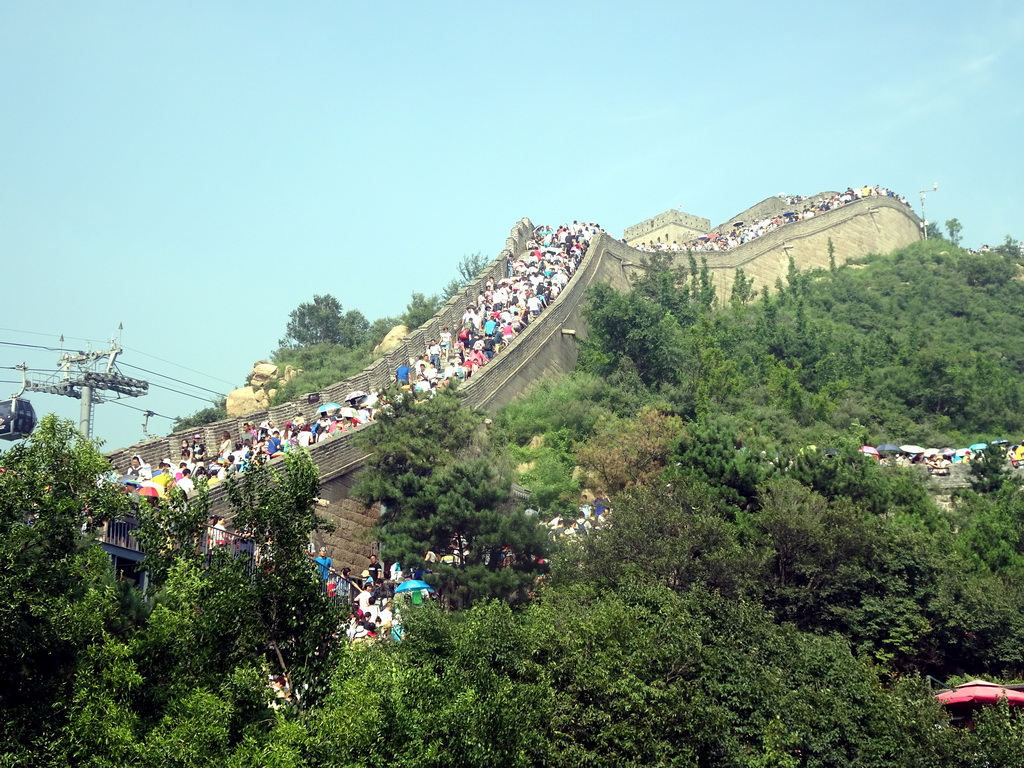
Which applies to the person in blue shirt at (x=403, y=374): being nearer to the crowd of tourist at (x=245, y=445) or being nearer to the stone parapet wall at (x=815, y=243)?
the crowd of tourist at (x=245, y=445)

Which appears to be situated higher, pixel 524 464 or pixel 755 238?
pixel 755 238

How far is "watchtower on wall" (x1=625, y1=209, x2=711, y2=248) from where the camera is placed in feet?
196

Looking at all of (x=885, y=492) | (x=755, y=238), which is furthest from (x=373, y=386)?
(x=755, y=238)

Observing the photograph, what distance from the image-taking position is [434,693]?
→ 39.0ft

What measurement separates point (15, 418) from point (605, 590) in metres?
14.7

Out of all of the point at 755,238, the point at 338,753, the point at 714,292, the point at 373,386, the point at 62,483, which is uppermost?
the point at 755,238

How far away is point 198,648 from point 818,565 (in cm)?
1136

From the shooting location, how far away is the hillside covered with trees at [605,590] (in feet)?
35.4

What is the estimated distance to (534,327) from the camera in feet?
105

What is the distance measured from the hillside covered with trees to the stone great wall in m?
0.95

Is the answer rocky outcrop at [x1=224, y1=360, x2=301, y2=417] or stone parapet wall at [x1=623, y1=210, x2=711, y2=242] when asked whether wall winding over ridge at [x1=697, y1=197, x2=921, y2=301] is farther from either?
rocky outcrop at [x1=224, y1=360, x2=301, y2=417]

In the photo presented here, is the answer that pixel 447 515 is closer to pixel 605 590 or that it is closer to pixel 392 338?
pixel 605 590

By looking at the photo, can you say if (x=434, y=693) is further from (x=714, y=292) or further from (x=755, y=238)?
(x=755, y=238)

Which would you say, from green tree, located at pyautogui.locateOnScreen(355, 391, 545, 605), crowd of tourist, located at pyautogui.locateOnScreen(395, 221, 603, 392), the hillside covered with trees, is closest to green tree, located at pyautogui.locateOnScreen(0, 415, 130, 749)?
the hillside covered with trees
